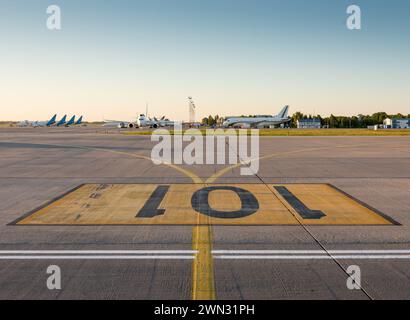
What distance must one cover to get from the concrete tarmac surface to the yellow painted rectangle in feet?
0.12

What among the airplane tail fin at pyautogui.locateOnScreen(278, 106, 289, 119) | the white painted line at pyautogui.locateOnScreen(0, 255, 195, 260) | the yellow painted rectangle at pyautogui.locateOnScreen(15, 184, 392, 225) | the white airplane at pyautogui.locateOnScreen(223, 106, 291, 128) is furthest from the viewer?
the airplane tail fin at pyautogui.locateOnScreen(278, 106, 289, 119)

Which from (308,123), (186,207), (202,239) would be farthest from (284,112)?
(202,239)

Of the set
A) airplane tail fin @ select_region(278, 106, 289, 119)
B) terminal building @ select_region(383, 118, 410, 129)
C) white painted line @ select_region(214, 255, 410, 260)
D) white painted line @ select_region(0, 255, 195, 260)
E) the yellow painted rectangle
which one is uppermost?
airplane tail fin @ select_region(278, 106, 289, 119)

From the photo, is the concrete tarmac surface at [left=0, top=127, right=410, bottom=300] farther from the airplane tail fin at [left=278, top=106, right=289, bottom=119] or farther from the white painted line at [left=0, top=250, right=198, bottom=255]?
the airplane tail fin at [left=278, top=106, right=289, bottom=119]

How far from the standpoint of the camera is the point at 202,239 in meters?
7.73

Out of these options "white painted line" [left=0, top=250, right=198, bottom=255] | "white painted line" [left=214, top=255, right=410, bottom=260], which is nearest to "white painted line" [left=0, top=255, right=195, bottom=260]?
"white painted line" [left=0, top=250, right=198, bottom=255]

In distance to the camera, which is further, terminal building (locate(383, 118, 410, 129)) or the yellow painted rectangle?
terminal building (locate(383, 118, 410, 129))

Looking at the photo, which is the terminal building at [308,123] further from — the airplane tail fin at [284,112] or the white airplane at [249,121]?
the white airplane at [249,121]

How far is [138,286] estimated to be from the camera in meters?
5.56

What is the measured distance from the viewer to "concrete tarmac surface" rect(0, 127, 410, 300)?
558cm

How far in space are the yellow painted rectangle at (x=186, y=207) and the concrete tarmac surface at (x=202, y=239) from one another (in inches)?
1.4
